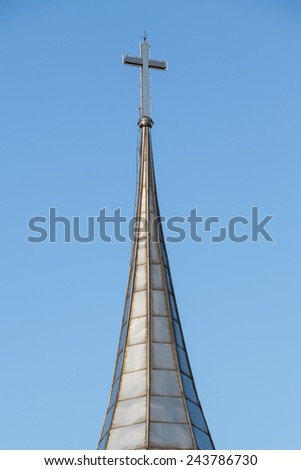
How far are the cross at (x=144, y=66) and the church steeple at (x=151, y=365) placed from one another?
2.12m

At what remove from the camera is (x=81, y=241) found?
121 feet

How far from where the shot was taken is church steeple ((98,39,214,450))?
32.3 meters

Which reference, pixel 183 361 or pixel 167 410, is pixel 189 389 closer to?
pixel 183 361

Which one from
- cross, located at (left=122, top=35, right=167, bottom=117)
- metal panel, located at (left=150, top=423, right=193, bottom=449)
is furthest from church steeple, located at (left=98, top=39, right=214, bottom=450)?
cross, located at (left=122, top=35, right=167, bottom=117)

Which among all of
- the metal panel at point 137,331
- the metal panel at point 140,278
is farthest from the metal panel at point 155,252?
the metal panel at point 137,331

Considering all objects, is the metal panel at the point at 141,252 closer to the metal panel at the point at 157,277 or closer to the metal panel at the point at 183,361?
the metal panel at the point at 157,277

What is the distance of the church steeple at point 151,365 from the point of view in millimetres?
32312

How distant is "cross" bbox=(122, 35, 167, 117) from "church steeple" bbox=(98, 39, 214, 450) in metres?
2.12

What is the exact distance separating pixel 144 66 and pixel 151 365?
10623mm

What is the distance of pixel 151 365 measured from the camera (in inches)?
1329
